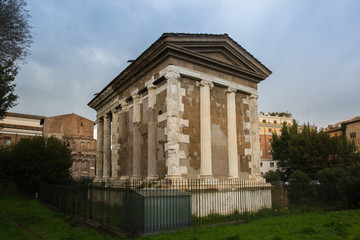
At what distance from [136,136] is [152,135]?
2219 mm

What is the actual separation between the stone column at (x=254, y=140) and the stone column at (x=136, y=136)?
6.16 metres

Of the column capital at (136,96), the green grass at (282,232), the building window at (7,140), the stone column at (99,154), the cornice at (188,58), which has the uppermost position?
the cornice at (188,58)

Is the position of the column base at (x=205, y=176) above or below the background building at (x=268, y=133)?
below

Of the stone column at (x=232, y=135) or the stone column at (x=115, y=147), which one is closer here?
the stone column at (x=232, y=135)

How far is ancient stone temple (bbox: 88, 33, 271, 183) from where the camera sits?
13109mm

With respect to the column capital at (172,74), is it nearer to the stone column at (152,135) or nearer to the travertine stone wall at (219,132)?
the stone column at (152,135)

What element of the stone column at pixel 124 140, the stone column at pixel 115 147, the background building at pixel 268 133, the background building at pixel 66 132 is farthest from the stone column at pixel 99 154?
the background building at pixel 268 133

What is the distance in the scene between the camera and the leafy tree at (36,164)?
23.2 metres

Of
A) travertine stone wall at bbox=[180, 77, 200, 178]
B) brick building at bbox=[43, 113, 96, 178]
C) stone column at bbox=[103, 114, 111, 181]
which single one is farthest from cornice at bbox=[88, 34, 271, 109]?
brick building at bbox=[43, 113, 96, 178]

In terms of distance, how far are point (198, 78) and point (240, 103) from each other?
3612mm

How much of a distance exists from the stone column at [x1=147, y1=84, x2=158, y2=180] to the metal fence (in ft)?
2.29

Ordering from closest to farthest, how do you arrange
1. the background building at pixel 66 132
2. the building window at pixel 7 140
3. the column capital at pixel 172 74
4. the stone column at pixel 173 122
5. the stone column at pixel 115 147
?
the stone column at pixel 173 122 → the column capital at pixel 172 74 → the stone column at pixel 115 147 → the building window at pixel 7 140 → the background building at pixel 66 132

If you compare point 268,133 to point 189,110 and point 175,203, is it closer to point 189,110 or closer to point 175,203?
point 189,110

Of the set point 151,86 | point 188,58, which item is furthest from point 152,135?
point 188,58
